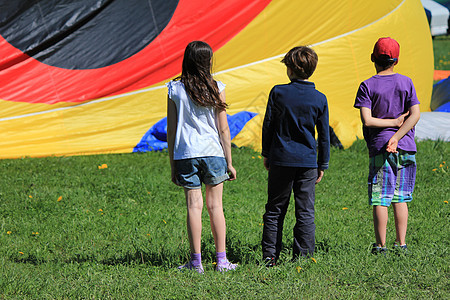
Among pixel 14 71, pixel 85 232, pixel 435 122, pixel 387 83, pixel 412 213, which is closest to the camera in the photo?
pixel 387 83

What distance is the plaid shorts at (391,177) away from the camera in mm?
3816

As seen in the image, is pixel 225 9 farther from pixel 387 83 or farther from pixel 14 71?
pixel 387 83

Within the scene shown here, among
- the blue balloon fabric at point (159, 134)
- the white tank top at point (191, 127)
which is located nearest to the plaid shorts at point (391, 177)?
the white tank top at point (191, 127)

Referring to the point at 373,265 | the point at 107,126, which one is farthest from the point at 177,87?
the point at 107,126

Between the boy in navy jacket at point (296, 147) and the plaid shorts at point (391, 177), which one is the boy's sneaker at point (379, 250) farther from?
the boy in navy jacket at point (296, 147)

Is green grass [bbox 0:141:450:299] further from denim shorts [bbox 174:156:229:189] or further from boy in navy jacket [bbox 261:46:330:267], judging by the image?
denim shorts [bbox 174:156:229:189]

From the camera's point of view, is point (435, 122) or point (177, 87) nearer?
point (177, 87)

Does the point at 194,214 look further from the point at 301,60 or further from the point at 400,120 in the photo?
the point at 400,120

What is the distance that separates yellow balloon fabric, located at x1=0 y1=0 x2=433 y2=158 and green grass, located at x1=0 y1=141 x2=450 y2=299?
0.45 m

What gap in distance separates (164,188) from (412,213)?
8.24 ft

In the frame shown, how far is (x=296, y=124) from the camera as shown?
3.61 metres

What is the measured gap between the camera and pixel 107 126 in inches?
305

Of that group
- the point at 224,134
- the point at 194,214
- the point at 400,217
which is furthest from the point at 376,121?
the point at 194,214

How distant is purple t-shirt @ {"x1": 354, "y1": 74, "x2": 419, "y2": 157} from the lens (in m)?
3.79
